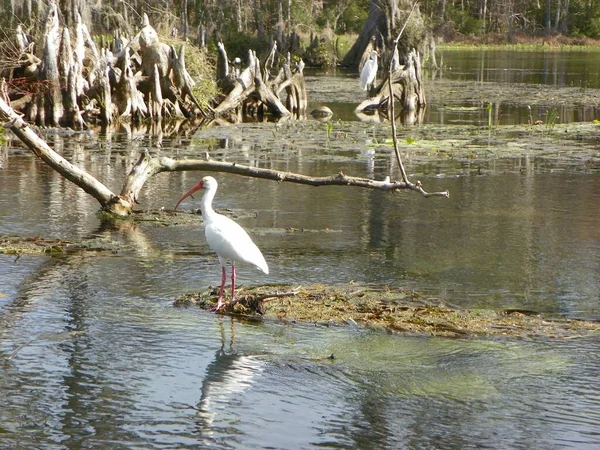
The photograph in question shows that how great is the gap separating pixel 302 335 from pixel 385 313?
770 millimetres

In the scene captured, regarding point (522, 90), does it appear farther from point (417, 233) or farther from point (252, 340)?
point (252, 340)

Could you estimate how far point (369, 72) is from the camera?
83.3 ft

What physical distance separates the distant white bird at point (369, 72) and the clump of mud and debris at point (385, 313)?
16524 mm

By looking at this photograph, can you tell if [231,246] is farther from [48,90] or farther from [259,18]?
[259,18]

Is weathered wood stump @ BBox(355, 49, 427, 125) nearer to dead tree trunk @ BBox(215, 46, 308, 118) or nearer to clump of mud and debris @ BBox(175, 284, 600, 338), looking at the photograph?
dead tree trunk @ BBox(215, 46, 308, 118)

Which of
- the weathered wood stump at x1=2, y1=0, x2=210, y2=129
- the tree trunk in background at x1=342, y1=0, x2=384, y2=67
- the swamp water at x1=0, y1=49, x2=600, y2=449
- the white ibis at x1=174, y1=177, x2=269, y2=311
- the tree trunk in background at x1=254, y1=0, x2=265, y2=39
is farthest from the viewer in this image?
the tree trunk in background at x1=254, y1=0, x2=265, y2=39

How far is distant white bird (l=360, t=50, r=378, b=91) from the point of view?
24.8 m

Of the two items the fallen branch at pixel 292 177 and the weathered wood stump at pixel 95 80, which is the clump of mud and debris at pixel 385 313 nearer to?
the fallen branch at pixel 292 177

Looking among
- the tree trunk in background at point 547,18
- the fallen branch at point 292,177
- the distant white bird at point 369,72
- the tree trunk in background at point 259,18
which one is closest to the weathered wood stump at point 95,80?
the distant white bird at point 369,72

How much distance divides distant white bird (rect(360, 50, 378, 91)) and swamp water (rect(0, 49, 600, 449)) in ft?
36.4

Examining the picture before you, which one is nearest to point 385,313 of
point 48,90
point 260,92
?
point 48,90

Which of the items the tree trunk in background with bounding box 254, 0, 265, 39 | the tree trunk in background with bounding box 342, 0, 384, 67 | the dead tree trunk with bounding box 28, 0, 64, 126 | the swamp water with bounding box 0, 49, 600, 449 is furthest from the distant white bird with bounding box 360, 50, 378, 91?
the tree trunk in background with bounding box 254, 0, 265, 39

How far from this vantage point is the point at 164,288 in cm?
855

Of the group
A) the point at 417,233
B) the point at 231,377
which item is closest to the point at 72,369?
the point at 231,377
